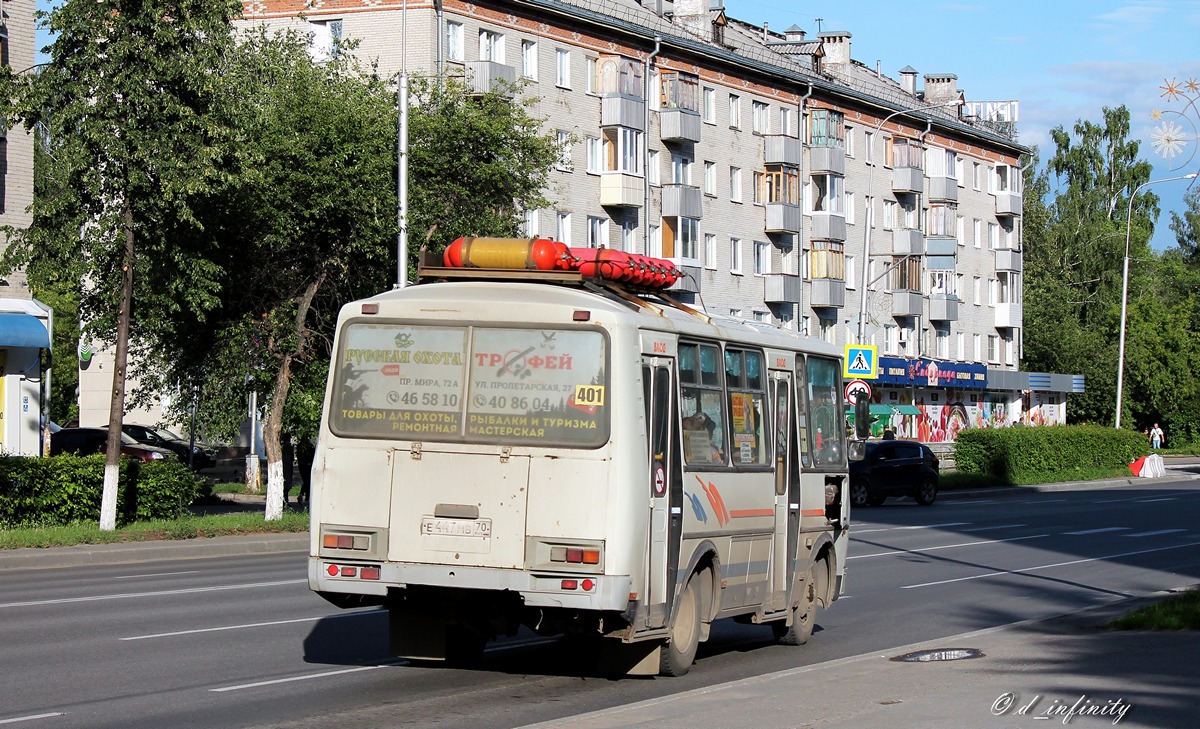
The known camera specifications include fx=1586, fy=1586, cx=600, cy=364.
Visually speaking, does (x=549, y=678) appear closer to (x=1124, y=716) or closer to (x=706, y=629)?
(x=706, y=629)

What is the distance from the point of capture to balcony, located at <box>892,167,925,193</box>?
251ft

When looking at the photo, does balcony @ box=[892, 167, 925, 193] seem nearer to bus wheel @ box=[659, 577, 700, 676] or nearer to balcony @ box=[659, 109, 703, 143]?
balcony @ box=[659, 109, 703, 143]

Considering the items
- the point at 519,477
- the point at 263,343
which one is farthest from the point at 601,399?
the point at 263,343

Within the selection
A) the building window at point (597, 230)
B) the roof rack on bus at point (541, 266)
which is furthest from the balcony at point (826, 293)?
the roof rack on bus at point (541, 266)

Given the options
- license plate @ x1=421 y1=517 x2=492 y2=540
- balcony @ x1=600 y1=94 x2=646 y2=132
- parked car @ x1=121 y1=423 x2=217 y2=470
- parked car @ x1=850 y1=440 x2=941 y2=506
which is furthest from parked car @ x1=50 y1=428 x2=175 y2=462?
license plate @ x1=421 y1=517 x2=492 y2=540

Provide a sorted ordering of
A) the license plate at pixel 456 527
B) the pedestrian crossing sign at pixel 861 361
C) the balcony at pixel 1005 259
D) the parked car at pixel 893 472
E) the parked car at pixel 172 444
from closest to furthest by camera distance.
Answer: the license plate at pixel 456 527, the pedestrian crossing sign at pixel 861 361, the parked car at pixel 893 472, the parked car at pixel 172 444, the balcony at pixel 1005 259

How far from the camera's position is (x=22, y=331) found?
31.5m

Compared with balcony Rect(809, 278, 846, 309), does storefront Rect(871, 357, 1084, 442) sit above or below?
below

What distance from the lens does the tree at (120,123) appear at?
2505 cm

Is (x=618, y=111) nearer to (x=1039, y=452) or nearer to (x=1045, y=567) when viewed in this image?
(x=1039, y=452)

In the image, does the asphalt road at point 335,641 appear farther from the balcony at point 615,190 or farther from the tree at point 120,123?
the balcony at point 615,190

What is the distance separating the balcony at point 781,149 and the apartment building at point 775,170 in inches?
2.9

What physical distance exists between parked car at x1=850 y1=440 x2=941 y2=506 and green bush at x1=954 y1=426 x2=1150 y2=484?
11.7 m

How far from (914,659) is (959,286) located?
243 ft
